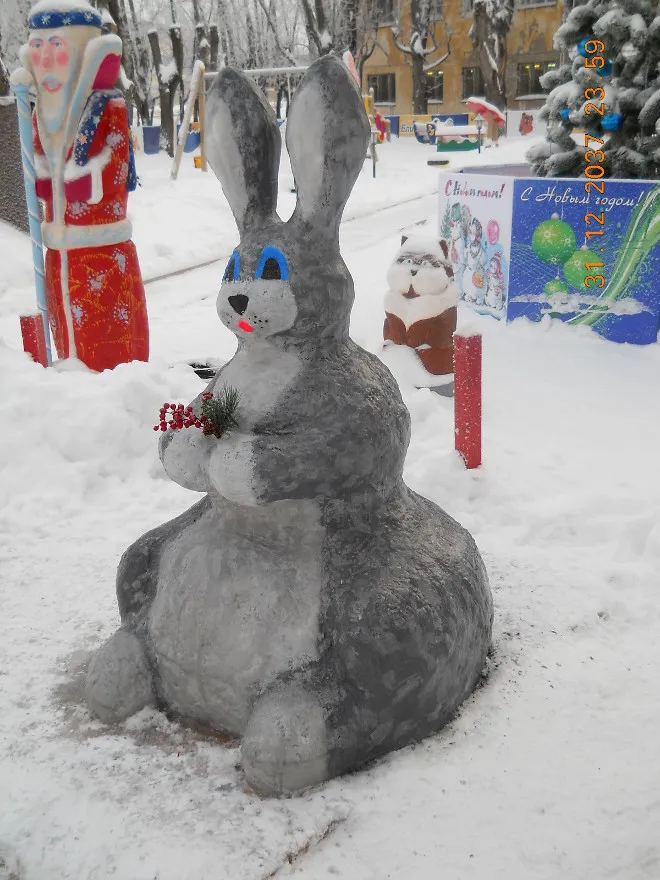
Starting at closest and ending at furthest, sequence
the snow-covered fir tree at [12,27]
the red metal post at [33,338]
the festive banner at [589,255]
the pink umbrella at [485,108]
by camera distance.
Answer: the red metal post at [33,338] → the festive banner at [589,255] → the snow-covered fir tree at [12,27] → the pink umbrella at [485,108]

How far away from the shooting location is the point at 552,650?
2.85 metres

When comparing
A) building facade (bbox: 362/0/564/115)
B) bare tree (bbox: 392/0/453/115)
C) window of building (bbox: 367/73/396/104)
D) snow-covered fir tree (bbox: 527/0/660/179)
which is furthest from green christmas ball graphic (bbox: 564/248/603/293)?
window of building (bbox: 367/73/396/104)

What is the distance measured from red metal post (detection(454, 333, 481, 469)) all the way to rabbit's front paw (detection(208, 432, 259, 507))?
7.35 ft

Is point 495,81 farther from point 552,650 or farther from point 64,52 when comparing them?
point 552,650

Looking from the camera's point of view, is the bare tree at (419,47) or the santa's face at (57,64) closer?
the santa's face at (57,64)

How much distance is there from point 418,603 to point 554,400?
3.65 metres

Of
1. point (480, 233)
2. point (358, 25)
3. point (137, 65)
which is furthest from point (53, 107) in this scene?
point (358, 25)

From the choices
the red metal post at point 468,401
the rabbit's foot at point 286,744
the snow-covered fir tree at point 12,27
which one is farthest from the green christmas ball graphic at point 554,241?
the snow-covered fir tree at point 12,27

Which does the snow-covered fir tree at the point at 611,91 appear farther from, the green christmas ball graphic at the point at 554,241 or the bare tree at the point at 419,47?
the bare tree at the point at 419,47

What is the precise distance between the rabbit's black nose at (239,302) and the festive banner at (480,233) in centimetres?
540

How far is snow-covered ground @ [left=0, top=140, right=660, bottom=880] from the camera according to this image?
2070 millimetres

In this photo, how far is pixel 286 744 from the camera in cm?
215

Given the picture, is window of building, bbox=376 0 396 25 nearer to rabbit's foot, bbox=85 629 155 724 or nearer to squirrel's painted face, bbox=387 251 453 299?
squirrel's painted face, bbox=387 251 453 299
